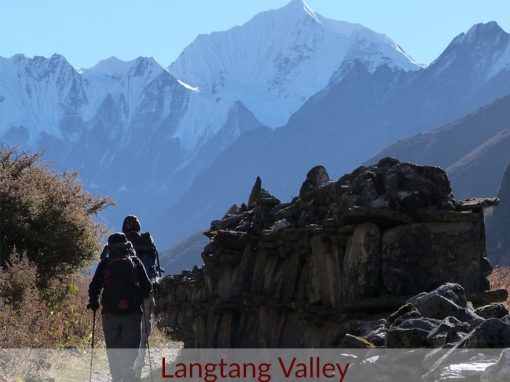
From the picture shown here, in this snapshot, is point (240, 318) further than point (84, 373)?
Yes

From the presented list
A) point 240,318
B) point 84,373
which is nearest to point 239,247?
point 240,318

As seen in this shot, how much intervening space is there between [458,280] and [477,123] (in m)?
195

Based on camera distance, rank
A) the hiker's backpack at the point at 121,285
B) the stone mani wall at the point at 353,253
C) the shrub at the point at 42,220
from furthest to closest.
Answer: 1. the shrub at the point at 42,220
2. the hiker's backpack at the point at 121,285
3. the stone mani wall at the point at 353,253

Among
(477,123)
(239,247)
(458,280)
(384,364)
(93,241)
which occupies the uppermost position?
(477,123)

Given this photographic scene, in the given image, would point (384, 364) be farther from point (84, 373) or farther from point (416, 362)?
point (84, 373)

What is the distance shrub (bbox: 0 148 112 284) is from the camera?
17.4 m

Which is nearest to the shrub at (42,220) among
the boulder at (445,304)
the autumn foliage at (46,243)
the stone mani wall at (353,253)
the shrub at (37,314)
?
the autumn foliage at (46,243)

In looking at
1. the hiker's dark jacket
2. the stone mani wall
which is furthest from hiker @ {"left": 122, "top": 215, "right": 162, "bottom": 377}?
the hiker's dark jacket

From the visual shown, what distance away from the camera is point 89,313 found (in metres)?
16.6

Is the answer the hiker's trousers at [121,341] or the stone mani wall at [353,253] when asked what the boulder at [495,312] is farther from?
the hiker's trousers at [121,341]

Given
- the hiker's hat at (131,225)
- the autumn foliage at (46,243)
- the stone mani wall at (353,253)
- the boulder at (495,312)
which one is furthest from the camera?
the autumn foliage at (46,243)

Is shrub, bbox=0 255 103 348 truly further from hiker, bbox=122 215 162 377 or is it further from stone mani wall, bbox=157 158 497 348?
stone mani wall, bbox=157 158 497 348

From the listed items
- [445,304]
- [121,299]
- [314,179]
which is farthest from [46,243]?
[445,304]

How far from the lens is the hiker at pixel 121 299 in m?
9.60
